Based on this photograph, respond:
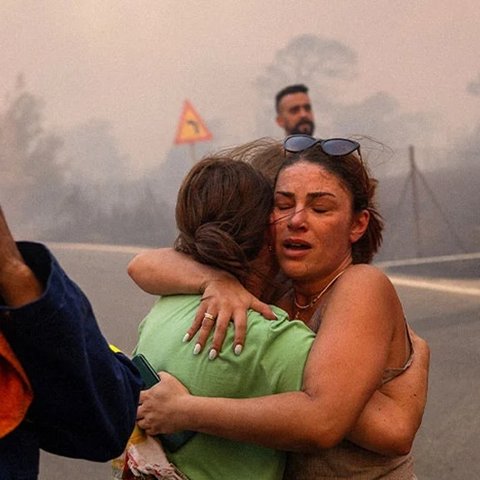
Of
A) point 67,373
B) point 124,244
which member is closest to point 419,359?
point 67,373

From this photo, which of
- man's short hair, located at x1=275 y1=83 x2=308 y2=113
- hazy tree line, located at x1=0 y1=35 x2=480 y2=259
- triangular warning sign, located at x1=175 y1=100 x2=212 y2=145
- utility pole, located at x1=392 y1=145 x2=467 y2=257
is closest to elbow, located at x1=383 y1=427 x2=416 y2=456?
hazy tree line, located at x1=0 y1=35 x2=480 y2=259

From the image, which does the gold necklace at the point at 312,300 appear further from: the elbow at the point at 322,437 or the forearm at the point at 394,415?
the elbow at the point at 322,437

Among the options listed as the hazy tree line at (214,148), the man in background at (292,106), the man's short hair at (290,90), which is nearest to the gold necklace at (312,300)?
the hazy tree line at (214,148)

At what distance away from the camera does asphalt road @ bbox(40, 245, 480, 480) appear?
3.64 meters

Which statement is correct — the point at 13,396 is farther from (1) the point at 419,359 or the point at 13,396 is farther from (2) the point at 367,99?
(2) the point at 367,99

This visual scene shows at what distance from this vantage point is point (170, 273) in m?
1.51

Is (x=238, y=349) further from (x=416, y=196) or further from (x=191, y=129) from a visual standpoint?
(x=191, y=129)

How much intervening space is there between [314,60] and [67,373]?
4.71 metres

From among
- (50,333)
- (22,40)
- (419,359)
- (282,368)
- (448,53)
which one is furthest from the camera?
(22,40)

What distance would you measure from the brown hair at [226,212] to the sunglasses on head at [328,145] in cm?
10

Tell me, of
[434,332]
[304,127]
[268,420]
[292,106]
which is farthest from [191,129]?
[268,420]

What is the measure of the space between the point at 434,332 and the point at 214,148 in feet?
6.23

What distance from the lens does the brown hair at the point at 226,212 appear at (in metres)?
1.43

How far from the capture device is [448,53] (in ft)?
16.6
